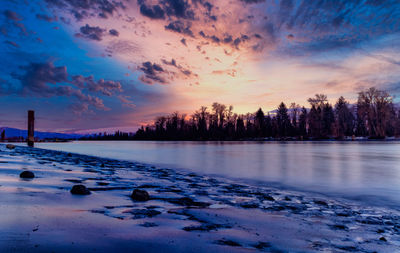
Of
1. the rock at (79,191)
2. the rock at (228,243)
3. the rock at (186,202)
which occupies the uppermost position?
the rock at (79,191)

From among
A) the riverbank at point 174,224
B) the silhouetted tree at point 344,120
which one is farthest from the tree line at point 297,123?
the riverbank at point 174,224

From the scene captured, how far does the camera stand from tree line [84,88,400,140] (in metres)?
68.3

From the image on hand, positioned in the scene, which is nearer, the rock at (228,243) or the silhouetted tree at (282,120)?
the rock at (228,243)

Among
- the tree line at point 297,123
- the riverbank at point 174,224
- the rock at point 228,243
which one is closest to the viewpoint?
the riverbank at point 174,224

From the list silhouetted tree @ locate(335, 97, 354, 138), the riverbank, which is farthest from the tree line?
the riverbank

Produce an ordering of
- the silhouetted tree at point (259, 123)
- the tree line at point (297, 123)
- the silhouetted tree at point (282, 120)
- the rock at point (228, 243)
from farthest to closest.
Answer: the silhouetted tree at point (259, 123) < the silhouetted tree at point (282, 120) < the tree line at point (297, 123) < the rock at point (228, 243)

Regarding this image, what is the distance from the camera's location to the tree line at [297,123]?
224 ft

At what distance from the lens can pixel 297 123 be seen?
103m

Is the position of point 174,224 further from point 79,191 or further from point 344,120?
point 344,120

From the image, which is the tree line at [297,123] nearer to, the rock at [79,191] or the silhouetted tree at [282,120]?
the silhouetted tree at [282,120]

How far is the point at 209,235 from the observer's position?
2.40 meters

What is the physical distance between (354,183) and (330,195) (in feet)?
8.13

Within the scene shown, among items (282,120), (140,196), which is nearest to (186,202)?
(140,196)

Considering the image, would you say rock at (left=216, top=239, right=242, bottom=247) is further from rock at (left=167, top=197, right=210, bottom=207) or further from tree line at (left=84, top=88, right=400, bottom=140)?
tree line at (left=84, top=88, right=400, bottom=140)
